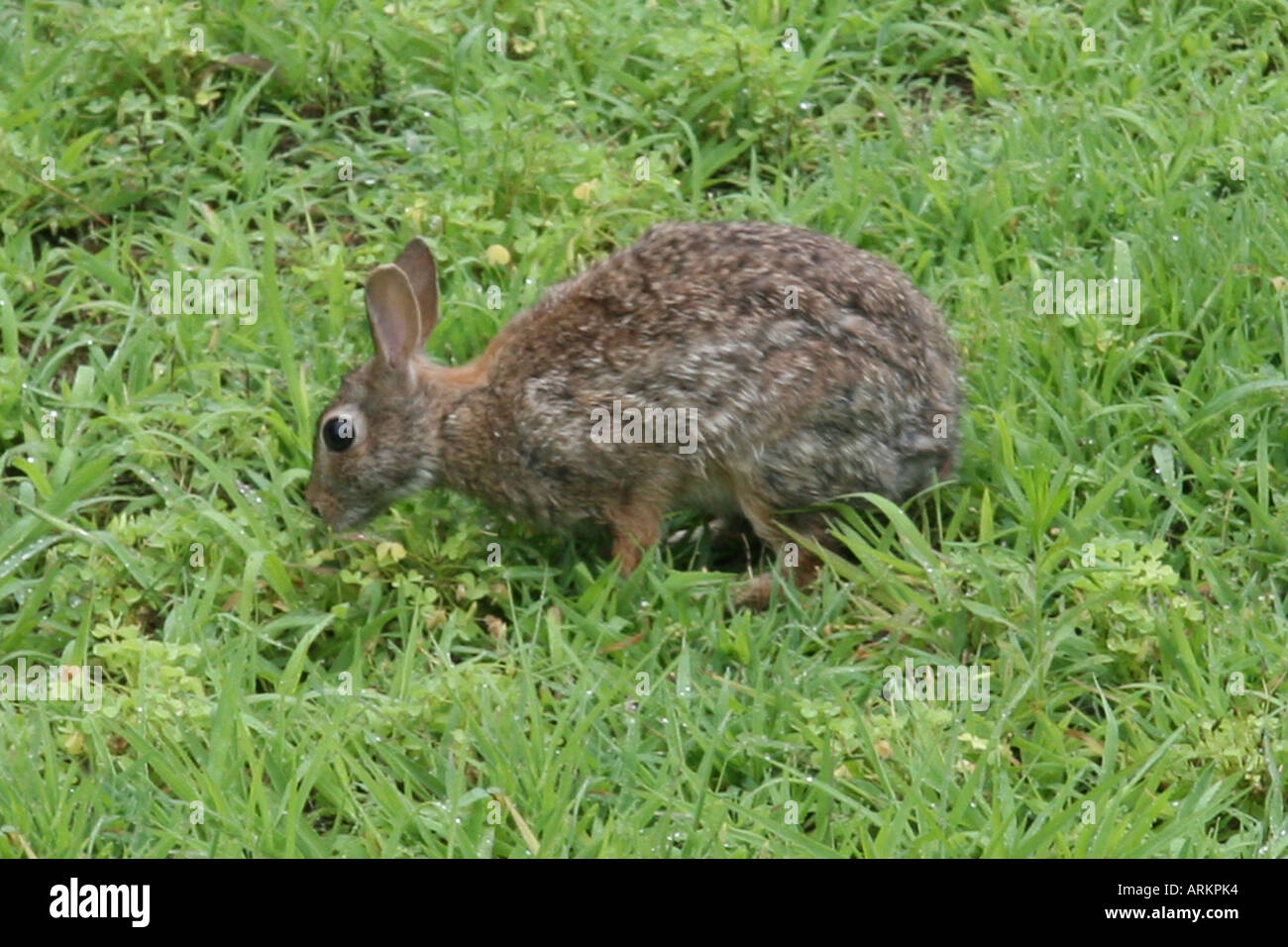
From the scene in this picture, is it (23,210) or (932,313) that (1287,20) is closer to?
(932,313)

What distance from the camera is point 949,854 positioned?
208 inches

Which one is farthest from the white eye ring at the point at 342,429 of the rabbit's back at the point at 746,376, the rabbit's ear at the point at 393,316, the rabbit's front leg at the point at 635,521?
the rabbit's front leg at the point at 635,521

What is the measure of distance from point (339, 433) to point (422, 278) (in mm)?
586

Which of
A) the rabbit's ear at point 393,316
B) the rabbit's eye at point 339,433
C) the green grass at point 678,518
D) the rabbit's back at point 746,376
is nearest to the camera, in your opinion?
the green grass at point 678,518

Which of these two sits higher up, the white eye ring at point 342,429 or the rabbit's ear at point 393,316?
the rabbit's ear at point 393,316

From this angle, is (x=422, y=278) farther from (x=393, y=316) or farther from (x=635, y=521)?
(x=635, y=521)

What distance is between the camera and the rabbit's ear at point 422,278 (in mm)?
6902

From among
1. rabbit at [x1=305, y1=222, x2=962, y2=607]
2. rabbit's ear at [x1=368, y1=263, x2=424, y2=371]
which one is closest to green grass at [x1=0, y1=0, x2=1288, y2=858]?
rabbit at [x1=305, y1=222, x2=962, y2=607]

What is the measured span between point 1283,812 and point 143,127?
16.4 feet

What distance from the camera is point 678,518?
23.2 ft

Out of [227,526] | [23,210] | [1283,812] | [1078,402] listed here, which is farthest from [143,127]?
[1283,812]

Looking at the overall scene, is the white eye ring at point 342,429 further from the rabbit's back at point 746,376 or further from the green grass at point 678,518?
the rabbit's back at point 746,376

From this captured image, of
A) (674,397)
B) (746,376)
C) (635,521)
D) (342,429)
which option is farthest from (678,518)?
(342,429)

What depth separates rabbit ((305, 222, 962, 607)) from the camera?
657 cm
